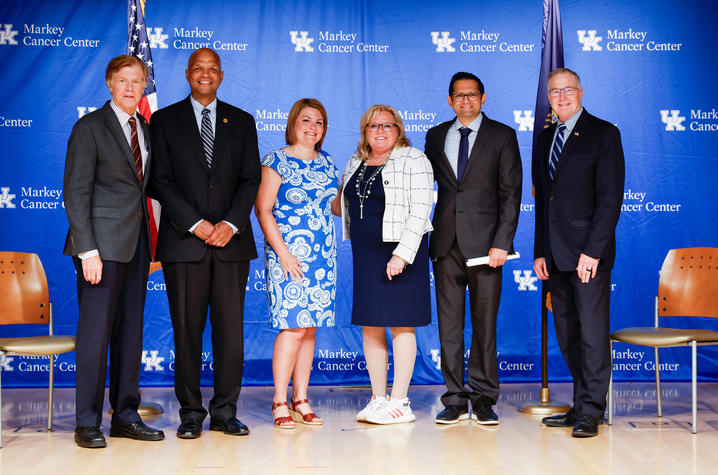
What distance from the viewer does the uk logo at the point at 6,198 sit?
18.4 feet

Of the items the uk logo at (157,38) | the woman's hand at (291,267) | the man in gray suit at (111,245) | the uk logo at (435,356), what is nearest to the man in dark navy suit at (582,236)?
the woman's hand at (291,267)

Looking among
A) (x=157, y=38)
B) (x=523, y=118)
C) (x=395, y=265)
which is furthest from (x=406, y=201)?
(x=157, y=38)

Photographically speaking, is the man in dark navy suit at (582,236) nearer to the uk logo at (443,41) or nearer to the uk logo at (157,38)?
the uk logo at (443,41)

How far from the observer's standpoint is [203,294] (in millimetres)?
3957

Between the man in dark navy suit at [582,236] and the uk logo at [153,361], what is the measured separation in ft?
9.18

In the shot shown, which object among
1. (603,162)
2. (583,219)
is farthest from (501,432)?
(603,162)

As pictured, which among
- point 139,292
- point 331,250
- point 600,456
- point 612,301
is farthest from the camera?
point 612,301

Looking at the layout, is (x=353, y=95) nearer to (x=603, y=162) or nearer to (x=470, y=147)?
(x=470, y=147)

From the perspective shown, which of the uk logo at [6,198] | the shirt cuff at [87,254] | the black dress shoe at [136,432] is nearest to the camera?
the shirt cuff at [87,254]

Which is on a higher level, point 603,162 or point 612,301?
point 603,162

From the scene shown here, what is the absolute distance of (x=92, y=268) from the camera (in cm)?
366

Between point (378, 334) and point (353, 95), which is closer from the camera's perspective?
point (378, 334)

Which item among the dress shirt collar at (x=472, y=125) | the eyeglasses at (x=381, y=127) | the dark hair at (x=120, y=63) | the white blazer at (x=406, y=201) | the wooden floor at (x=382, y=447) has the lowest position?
the wooden floor at (x=382, y=447)

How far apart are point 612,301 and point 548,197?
1938mm
